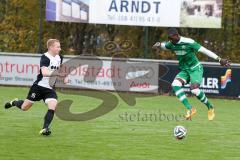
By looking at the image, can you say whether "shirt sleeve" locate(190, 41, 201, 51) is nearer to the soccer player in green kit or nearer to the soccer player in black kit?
the soccer player in green kit

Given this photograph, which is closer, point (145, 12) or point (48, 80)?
point (48, 80)

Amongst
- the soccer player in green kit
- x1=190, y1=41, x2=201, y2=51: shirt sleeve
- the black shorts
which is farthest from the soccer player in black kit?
x1=190, y1=41, x2=201, y2=51: shirt sleeve

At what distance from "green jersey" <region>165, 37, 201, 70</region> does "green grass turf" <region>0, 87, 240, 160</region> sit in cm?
140

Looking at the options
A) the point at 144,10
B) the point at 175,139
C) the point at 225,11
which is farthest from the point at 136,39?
the point at 175,139

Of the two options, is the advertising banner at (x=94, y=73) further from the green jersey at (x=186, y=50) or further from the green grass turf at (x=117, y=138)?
the green jersey at (x=186, y=50)

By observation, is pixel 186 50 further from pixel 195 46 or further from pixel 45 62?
pixel 45 62

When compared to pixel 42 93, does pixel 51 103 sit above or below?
below

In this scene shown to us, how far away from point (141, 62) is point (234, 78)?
3672 mm

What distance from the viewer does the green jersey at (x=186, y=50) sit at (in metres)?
15.0

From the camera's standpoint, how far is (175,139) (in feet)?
40.5

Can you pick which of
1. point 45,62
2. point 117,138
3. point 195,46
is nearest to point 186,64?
point 195,46

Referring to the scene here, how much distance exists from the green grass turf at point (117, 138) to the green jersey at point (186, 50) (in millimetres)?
1398

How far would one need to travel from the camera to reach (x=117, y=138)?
1233 centimetres

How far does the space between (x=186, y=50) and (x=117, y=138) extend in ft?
12.1
